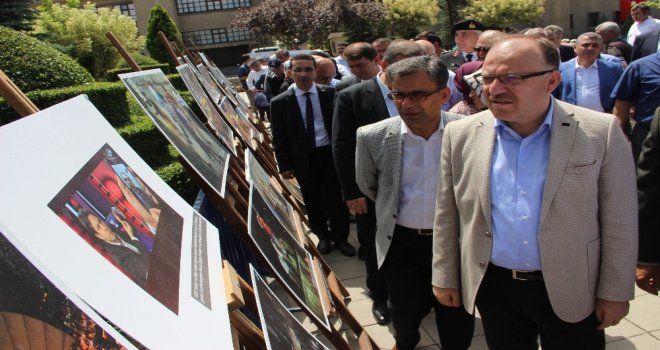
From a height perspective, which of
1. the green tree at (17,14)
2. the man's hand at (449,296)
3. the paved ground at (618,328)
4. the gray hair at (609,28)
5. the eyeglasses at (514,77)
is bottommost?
the paved ground at (618,328)

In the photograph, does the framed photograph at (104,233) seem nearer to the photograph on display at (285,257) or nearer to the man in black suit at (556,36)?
the photograph on display at (285,257)

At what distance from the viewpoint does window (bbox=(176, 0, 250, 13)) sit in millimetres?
44694

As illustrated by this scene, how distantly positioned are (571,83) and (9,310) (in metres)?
5.48

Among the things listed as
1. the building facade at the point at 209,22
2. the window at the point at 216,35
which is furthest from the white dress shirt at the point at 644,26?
the window at the point at 216,35

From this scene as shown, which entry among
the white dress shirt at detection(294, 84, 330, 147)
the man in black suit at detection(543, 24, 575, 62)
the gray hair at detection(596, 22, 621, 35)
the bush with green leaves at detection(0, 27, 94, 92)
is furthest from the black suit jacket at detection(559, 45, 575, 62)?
the bush with green leaves at detection(0, 27, 94, 92)

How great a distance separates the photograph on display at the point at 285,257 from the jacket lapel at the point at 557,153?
1.01 metres

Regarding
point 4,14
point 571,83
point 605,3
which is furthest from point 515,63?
point 605,3

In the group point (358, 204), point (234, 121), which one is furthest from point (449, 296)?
point (234, 121)

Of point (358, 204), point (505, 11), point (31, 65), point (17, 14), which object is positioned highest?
point (17, 14)

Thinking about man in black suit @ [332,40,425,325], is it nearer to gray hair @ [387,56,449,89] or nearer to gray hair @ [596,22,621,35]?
gray hair @ [387,56,449,89]

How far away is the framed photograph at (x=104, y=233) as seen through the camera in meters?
0.88

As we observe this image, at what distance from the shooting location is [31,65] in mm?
4766

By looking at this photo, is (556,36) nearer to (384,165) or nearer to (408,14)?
(384,165)

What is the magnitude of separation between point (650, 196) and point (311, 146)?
3.10 metres
